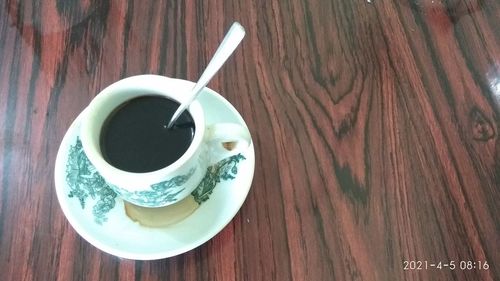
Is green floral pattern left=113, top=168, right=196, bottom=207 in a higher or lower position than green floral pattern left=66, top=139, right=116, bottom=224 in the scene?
lower

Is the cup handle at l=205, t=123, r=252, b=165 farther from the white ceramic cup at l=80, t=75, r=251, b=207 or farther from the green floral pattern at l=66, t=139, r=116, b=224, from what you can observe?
the green floral pattern at l=66, t=139, r=116, b=224

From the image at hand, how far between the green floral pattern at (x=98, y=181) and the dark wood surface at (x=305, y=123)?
4 cm

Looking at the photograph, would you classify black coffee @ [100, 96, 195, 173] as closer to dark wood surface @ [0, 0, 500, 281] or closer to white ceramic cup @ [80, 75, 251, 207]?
white ceramic cup @ [80, 75, 251, 207]

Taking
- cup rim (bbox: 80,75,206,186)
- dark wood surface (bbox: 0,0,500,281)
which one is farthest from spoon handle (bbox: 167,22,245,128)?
dark wood surface (bbox: 0,0,500,281)

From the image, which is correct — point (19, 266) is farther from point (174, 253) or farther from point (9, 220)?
point (174, 253)

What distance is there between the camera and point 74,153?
1.74ft

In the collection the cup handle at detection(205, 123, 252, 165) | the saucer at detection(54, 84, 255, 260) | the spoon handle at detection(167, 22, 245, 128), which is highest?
the spoon handle at detection(167, 22, 245, 128)

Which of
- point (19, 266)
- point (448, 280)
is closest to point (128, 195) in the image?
point (19, 266)

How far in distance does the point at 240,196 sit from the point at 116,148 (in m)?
0.14

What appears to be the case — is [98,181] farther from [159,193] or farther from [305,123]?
[305,123]

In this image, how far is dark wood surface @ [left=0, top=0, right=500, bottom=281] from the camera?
517 millimetres

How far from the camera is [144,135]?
486 mm

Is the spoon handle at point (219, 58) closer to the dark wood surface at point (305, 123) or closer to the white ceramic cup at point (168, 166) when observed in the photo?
the white ceramic cup at point (168, 166)

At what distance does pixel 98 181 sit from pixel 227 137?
0.52ft
